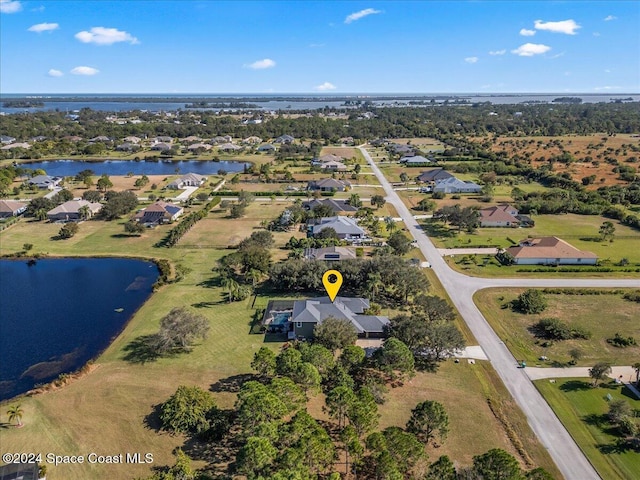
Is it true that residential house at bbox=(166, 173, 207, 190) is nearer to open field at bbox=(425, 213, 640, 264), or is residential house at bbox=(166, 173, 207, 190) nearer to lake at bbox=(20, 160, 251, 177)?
lake at bbox=(20, 160, 251, 177)

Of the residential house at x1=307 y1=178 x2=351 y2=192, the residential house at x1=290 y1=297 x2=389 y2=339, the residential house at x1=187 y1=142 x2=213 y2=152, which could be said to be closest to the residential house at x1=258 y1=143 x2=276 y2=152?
the residential house at x1=187 y1=142 x2=213 y2=152

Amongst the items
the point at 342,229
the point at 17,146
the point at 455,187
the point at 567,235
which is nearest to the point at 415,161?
the point at 455,187

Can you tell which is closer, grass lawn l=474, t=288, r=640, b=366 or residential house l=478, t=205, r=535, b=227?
grass lawn l=474, t=288, r=640, b=366

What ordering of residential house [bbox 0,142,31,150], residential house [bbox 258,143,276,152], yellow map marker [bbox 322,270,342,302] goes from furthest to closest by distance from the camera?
residential house [bbox 258,143,276,152] → residential house [bbox 0,142,31,150] → yellow map marker [bbox 322,270,342,302]

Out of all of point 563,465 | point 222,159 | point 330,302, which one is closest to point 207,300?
point 330,302

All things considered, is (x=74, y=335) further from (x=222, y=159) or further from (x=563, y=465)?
(x=222, y=159)

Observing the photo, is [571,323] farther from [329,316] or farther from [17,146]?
[17,146]
